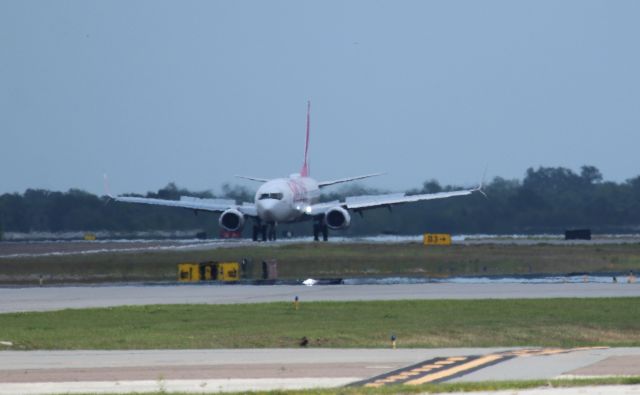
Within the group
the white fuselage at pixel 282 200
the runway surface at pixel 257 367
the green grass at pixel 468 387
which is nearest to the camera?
the green grass at pixel 468 387

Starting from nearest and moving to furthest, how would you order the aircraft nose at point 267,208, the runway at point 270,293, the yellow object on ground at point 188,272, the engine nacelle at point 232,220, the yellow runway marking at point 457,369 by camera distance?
the yellow runway marking at point 457,369 → the runway at point 270,293 → the yellow object on ground at point 188,272 → the aircraft nose at point 267,208 → the engine nacelle at point 232,220

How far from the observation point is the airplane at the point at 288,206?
90812 millimetres

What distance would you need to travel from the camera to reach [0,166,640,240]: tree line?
10638 centimetres

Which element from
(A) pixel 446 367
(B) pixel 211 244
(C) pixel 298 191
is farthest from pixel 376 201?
(A) pixel 446 367

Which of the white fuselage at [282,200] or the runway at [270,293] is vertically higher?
the white fuselage at [282,200]

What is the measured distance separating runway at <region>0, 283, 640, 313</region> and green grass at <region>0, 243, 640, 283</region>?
28.5 ft

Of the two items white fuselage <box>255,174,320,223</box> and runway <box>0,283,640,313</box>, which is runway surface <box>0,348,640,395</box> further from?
white fuselage <box>255,174,320,223</box>

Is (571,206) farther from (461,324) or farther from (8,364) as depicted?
(8,364)

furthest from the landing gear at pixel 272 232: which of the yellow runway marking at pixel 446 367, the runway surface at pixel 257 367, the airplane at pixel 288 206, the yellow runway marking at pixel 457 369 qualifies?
the yellow runway marking at pixel 457 369

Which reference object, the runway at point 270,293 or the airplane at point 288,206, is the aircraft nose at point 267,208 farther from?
the runway at point 270,293

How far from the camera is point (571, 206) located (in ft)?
373

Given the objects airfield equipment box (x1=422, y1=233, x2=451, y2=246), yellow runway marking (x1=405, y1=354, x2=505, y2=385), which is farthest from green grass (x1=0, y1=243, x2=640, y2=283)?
yellow runway marking (x1=405, y1=354, x2=505, y2=385)

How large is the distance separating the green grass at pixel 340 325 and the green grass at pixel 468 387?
28.2 feet

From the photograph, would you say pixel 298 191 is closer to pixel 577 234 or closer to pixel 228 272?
pixel 577 234
